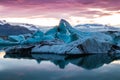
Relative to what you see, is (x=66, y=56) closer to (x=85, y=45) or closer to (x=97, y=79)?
(x=85, y=45)

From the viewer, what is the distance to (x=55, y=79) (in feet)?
40.5

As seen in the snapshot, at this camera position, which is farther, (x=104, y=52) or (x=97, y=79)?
(x=104, y=52)

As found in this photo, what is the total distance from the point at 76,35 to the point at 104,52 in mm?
4164

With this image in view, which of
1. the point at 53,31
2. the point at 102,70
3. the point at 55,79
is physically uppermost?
the point at 55,79

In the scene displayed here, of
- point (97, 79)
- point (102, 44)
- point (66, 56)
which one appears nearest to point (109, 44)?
point (102, 44)

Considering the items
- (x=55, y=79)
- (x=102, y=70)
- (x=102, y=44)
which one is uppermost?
(x=55, y=79)

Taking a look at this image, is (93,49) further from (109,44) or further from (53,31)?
(53,31)

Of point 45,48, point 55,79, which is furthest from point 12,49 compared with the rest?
point 55,79

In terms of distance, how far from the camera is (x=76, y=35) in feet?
88.6

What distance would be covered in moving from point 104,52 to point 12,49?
6919mm

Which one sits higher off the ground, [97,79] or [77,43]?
[97,79]

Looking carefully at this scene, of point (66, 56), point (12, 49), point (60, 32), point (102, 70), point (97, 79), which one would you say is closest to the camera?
point (97, 79)

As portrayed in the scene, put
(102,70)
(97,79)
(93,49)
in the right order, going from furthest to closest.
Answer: (93,49) → (102,70) → (97,79)

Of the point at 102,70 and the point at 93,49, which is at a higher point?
the point at 102,70
